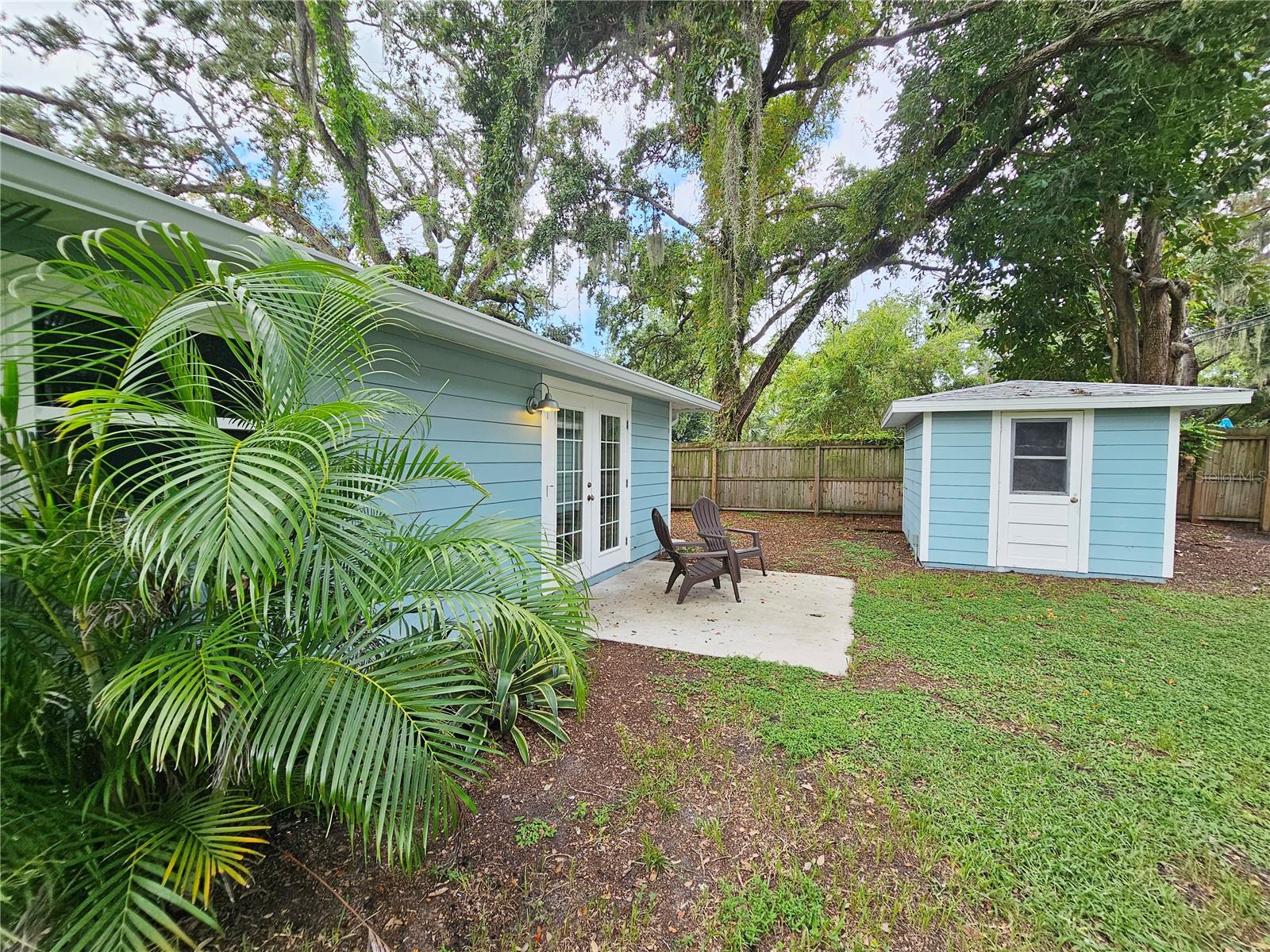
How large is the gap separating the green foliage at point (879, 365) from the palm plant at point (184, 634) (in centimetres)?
1278

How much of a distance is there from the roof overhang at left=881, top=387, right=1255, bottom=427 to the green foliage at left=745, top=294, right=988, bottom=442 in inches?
296

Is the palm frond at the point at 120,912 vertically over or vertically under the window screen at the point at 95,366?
under

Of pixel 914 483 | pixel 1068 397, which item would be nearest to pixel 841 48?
pixel 1068 397

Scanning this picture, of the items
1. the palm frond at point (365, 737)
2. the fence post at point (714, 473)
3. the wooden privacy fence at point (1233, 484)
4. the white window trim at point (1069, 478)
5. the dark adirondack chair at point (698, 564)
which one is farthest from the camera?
the fence post at point (714, 473)

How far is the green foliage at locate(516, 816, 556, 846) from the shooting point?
1684 millimetres

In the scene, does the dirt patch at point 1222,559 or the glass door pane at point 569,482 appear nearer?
the glass door pane at point 569,482

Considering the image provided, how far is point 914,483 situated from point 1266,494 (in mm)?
5951

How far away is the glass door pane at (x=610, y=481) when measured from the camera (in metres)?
5.10

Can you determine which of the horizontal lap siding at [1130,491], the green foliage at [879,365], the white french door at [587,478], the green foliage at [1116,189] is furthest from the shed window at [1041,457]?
the green foliage at [879,365]

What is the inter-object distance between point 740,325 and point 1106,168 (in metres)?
4.87

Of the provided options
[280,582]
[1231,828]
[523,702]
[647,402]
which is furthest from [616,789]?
[647,402]

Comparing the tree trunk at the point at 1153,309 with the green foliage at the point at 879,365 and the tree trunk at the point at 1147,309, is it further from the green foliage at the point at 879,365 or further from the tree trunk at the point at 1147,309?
the green foliage at the point at 879,365

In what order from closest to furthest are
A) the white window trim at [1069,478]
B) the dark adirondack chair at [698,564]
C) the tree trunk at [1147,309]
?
1. the dark adirondack chair at [698,564]
2. the white window trim at [1069,478]
3. the tree trunk at [1147,309]

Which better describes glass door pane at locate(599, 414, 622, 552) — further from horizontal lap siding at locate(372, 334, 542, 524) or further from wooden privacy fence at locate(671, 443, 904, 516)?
wooden privacy fence at locate(671, 443, 904, 516)
